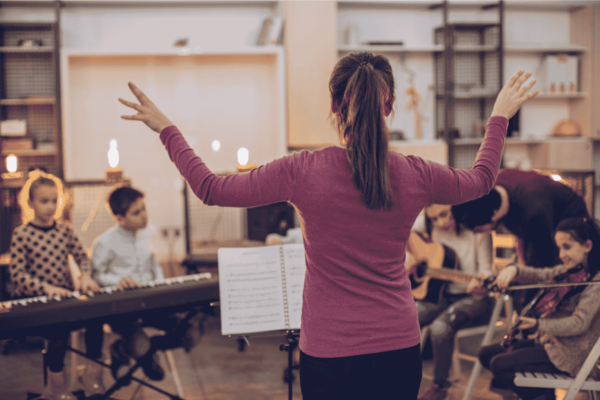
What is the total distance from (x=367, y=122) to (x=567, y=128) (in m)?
4.25

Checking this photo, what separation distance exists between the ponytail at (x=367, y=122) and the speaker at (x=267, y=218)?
2.66 m

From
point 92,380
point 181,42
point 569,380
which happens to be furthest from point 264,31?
point 569,380

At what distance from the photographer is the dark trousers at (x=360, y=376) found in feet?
3.27

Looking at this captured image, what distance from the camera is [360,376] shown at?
1003 millimetres

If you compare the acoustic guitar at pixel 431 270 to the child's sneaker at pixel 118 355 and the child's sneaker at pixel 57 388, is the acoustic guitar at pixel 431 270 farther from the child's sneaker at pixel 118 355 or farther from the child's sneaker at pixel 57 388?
the child's sneaker at pixel 57 388

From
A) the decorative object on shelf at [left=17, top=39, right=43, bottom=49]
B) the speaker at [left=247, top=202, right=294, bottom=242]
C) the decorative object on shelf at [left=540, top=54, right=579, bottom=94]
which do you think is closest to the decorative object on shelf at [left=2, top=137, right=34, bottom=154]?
the decorative object on shelf at [left=17, top=39, right=43, bottom=49]

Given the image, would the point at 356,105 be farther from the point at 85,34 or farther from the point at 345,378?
the point at 85,34

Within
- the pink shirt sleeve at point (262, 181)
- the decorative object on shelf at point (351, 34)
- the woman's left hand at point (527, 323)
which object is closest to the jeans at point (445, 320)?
the woman's left hand at point (527, 323)

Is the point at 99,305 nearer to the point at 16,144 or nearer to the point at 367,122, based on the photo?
the point at 367,122

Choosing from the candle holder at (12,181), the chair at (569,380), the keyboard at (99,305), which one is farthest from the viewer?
the candle holder at (12,181)

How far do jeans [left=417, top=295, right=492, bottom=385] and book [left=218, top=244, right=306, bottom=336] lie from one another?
49.4 inches

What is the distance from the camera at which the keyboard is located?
1.89 meters

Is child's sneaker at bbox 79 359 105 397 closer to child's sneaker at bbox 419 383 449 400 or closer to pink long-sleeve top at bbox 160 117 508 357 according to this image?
child's sneaker at bbox 419 383 449 400

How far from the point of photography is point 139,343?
2480 millimetres
